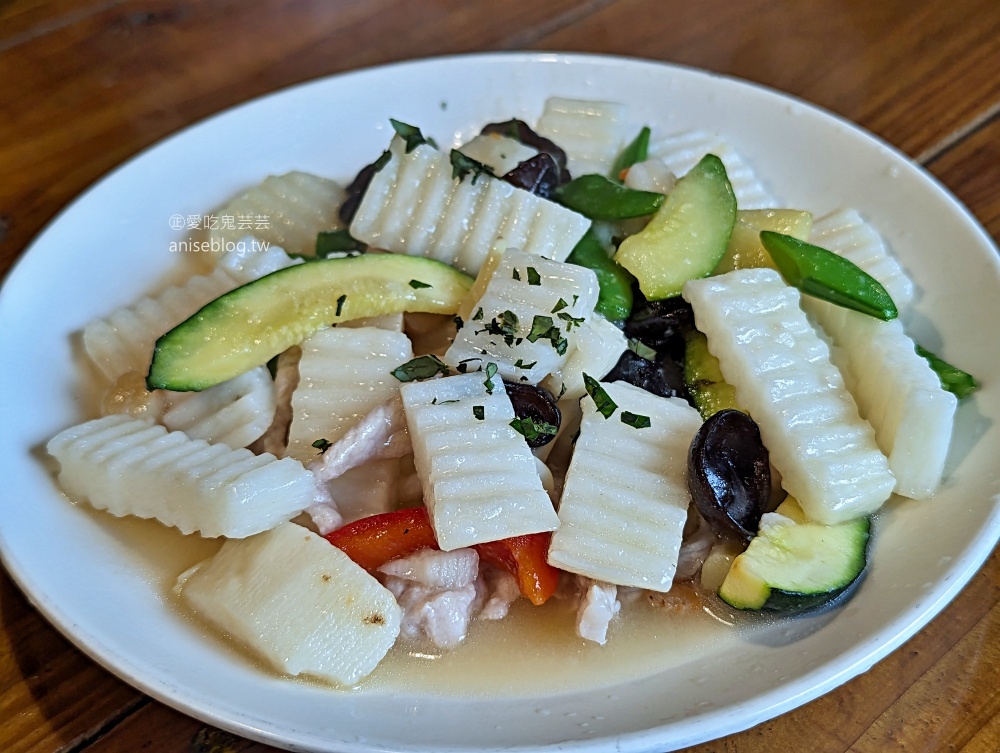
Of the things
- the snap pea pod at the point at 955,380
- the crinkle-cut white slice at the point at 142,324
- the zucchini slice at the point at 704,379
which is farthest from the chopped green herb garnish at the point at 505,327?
the snap pea pod at the point at 955,380

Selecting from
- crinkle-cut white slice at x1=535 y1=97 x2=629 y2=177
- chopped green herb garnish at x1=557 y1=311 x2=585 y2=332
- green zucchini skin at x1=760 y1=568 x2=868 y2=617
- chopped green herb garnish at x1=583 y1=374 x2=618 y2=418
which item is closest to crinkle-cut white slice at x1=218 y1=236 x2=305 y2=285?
chopped green herb garnish at x1=557 y1=311 x2=585 y2=332

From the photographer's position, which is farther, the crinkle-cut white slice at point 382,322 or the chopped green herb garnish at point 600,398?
the crinkle-cut white slice at point 382,322

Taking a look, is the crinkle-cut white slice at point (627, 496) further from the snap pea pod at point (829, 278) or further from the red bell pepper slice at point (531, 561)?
the snap pea pod at point (829, 278)

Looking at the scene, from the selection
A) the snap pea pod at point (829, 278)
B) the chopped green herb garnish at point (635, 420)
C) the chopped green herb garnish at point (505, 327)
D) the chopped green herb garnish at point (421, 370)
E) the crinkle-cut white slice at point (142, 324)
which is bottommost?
the crinkle-cut white slice at point (142, 324)

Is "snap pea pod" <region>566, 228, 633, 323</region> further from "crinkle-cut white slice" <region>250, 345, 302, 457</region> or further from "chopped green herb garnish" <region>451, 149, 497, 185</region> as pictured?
"crinkle-cut white slice" <region>250, 345, 302, 457</region>

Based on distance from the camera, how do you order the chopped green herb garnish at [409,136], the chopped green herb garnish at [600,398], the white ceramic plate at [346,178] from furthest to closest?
the chopped green herb garnish at [409,136] < the chopped green herb garnish at [600,398] < the white ceramic plate at [346,178]

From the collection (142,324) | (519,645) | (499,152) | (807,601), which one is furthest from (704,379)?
(142,324)
